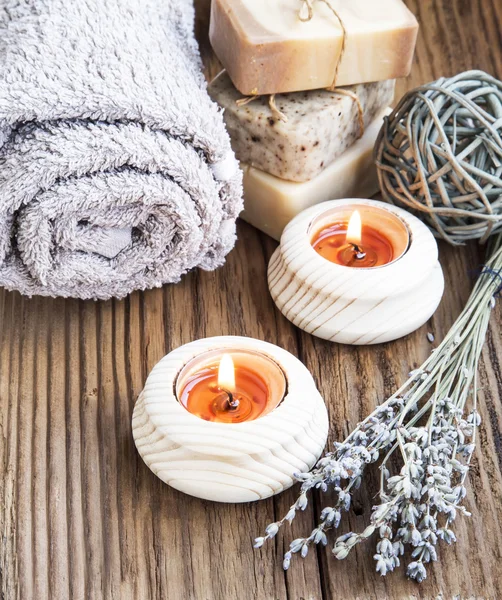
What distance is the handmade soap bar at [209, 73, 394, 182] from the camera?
78 cm

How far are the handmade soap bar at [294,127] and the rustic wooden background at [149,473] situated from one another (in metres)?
0.10

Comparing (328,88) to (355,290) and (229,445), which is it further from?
(229,445)

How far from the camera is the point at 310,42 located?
2.50 ft

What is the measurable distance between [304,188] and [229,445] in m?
0.33

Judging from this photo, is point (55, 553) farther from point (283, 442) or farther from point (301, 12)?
point (301, 12)

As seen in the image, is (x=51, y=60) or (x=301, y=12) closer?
(x=51, y=60)

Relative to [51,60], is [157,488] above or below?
below

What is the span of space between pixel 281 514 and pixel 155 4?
524mm

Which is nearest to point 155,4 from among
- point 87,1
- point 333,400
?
point 87,1

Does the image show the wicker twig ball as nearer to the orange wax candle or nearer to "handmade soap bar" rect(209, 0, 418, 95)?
"handmade soap bar" rect(209, 0, 418, 95)

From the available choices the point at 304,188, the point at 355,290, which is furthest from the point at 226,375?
the point at 304,188

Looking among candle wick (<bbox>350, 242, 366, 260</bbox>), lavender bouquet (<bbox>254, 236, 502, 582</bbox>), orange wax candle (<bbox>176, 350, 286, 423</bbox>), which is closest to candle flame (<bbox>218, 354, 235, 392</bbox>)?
orange wax candle (<bbox>176, 350, 286, 423</bbox>)

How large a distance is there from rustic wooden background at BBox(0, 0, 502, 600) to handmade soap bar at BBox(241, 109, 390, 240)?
0.11ft

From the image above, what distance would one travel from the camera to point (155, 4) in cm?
80
